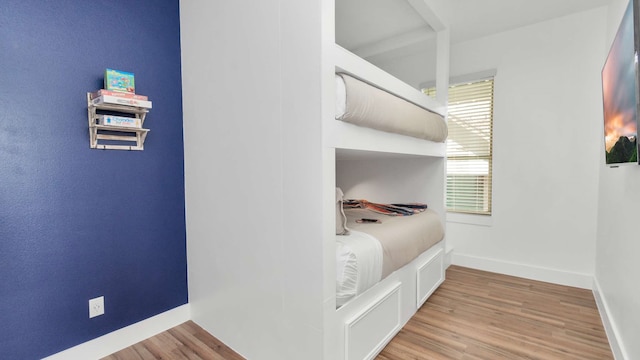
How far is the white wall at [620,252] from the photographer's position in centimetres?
146

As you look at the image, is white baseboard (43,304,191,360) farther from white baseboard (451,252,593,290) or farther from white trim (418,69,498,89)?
white trim (418,69,498,89)

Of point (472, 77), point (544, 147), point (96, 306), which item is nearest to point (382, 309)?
point (96, 306)

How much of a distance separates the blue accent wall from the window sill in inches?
109

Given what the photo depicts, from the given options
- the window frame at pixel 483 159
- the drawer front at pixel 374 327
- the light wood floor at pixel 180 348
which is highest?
the window frame at pixel 483 159

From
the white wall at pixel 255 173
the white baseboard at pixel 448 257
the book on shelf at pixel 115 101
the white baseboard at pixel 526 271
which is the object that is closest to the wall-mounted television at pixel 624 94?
the white wall at pixel 255 173

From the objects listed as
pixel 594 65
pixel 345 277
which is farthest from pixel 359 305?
pixel 594 65

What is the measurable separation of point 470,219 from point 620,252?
1.52m

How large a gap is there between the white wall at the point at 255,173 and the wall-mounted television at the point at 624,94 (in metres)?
1.23

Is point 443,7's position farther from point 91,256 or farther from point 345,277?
point 91,256

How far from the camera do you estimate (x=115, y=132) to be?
183 cm

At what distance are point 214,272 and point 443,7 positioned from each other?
275 centimetres

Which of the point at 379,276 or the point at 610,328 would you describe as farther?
the point at 610,328

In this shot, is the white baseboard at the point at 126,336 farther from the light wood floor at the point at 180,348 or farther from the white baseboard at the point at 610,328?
the white baseboard at the point at 610,328

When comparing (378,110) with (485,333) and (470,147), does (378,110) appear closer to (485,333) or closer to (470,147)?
(485,333)
